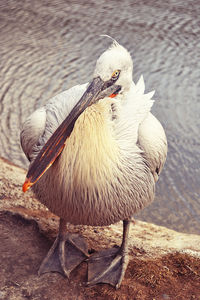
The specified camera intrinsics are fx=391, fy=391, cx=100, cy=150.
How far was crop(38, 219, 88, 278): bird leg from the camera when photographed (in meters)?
2.61

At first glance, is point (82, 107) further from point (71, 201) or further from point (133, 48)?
point (133, 48)

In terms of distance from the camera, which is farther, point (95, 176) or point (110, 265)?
point (110, 265)

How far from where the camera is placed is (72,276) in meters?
2.62

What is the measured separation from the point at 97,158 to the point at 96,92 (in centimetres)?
37

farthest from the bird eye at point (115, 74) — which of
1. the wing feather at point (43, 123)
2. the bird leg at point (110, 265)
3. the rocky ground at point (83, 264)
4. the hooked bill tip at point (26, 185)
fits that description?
the rocky ground at point (83, 264)

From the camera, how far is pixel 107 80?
2.18 m

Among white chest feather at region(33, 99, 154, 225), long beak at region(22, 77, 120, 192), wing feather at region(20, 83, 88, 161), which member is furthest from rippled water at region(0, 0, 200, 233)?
long beak at region(22, 77, 120, 192)

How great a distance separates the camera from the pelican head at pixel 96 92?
1.99 meters

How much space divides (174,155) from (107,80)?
2565 millimetres

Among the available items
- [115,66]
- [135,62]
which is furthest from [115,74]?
[135,62]

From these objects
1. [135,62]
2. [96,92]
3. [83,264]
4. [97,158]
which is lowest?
[83,264]

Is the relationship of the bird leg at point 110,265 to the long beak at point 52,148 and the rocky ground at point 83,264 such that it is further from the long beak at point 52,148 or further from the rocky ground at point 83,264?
the long beak at point 52,148

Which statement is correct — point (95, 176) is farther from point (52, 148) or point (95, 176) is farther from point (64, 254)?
point (64, 254)

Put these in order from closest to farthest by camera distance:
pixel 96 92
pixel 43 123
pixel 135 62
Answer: pixel 96 92, pixel 43 123, pixel 135 62
